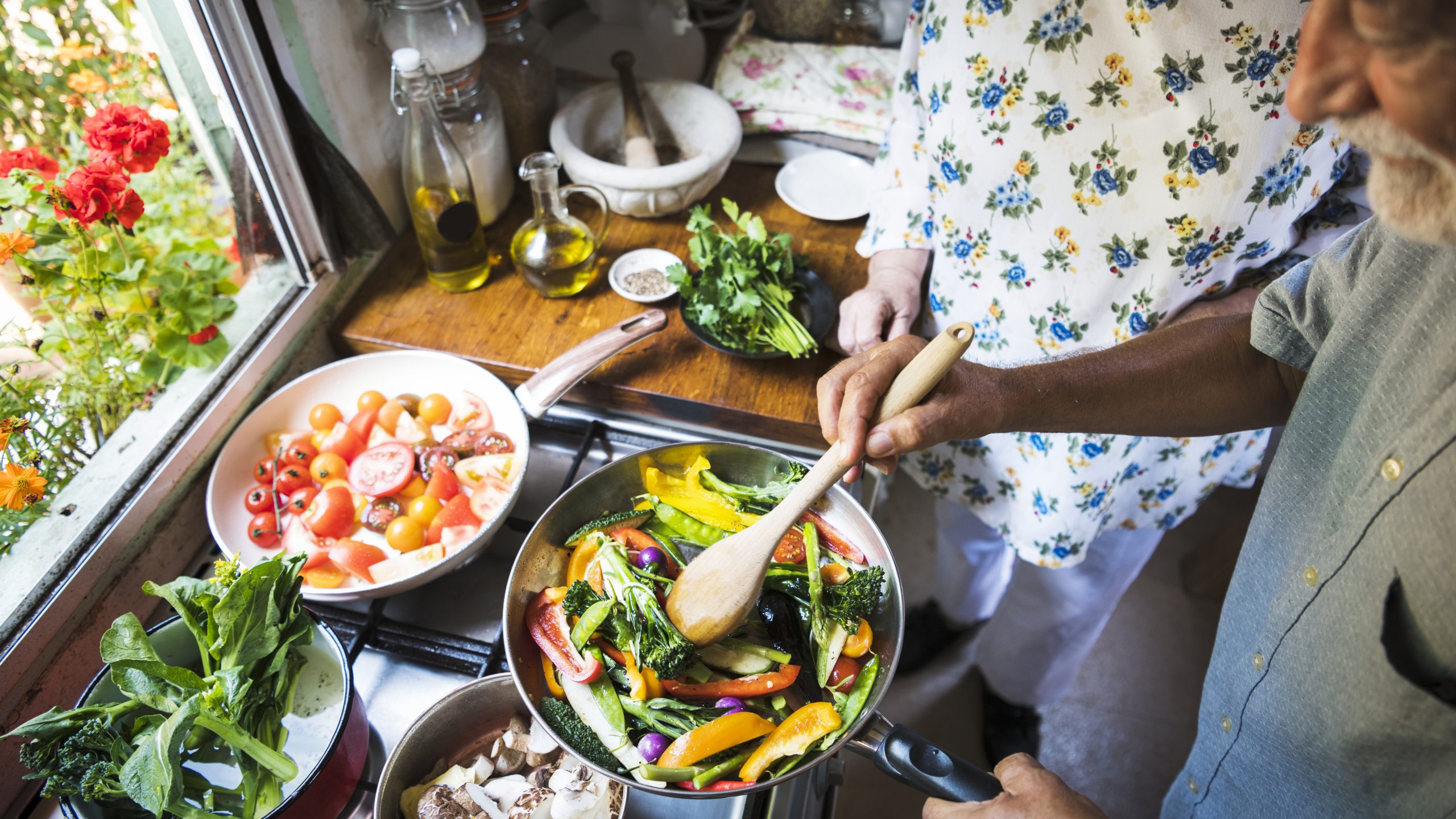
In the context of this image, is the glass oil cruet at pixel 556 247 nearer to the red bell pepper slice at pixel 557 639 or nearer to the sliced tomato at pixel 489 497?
the sliced tomato at pixel 489 497

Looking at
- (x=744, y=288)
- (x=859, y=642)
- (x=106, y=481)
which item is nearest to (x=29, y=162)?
(x=106, y=481)

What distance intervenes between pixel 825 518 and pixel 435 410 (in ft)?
2.22

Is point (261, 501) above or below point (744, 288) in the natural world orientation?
below

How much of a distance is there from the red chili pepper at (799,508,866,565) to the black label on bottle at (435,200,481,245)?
820mm

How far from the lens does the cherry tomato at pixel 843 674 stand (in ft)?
3.35

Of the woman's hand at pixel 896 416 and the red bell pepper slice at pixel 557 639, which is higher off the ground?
the woman's hand at pixel 896 416

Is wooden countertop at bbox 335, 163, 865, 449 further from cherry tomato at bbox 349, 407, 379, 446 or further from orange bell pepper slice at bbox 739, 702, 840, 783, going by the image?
orange bell pepper slice at bbox 739, 702, 840, 783

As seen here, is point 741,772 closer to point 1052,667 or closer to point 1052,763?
point 1052,667

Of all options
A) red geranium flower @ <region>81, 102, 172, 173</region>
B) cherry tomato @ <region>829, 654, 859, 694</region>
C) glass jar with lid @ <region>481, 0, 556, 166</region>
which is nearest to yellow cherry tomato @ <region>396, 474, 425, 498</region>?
red geranium flower @ <region>81, 102, 172, 173</region>

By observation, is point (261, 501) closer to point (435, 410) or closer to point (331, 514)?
point (331, 514)

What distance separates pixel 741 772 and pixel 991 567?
4.41ft

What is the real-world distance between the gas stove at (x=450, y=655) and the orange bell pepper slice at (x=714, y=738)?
8cm

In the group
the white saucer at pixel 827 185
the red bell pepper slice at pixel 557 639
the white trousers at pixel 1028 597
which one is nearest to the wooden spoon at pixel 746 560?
the red bell pepper slice at pixel 557 639

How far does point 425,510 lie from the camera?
3.97 feet
